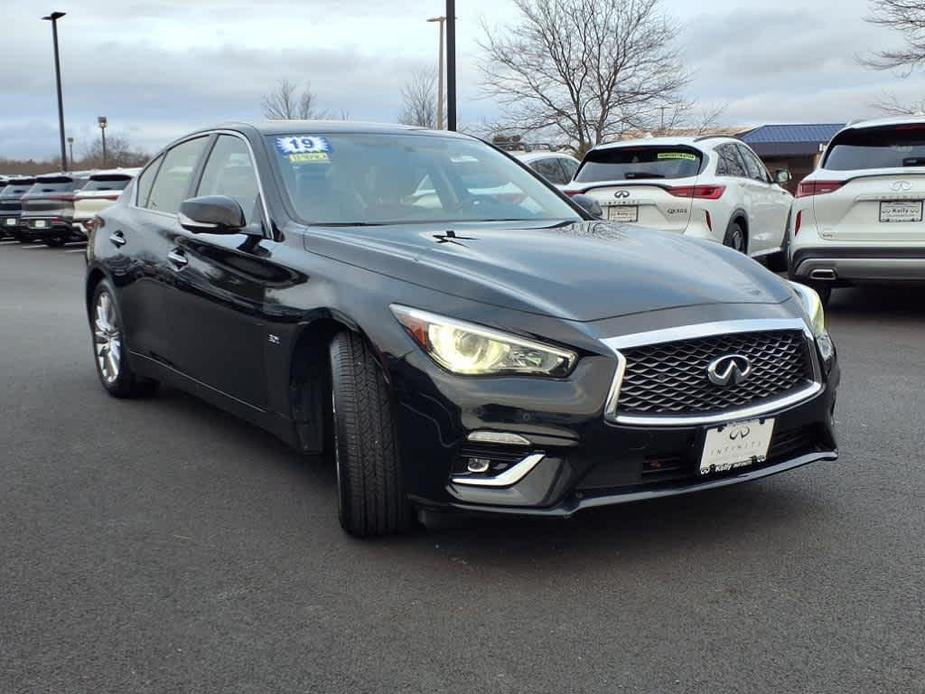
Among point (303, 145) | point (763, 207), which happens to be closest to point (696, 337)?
point (303, 145)

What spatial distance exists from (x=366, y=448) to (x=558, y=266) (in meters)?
0.94

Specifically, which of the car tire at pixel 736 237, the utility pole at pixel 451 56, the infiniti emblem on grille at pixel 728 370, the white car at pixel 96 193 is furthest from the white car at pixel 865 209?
the white car at pixel 96 193

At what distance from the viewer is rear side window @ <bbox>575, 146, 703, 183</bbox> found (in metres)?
9.90

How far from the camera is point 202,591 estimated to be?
3234mm

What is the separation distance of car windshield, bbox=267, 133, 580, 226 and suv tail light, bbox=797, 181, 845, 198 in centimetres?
406

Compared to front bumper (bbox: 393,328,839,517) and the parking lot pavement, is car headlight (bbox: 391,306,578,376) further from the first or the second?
the parking lot pavement

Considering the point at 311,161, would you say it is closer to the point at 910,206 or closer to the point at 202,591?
the point at 202,591

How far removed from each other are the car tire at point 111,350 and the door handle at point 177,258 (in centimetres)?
92

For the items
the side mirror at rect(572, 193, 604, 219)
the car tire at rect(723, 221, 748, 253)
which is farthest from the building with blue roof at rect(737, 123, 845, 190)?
the side mirror at rect(572, 193, 604, 219)

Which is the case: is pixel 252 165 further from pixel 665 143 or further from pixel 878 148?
pixel 665 143

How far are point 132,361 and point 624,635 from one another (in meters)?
3.68

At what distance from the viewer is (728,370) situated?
3258 millimetres

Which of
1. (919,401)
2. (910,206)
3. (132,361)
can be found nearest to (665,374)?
(919,401)

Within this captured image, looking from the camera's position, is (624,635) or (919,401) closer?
(624,635)
